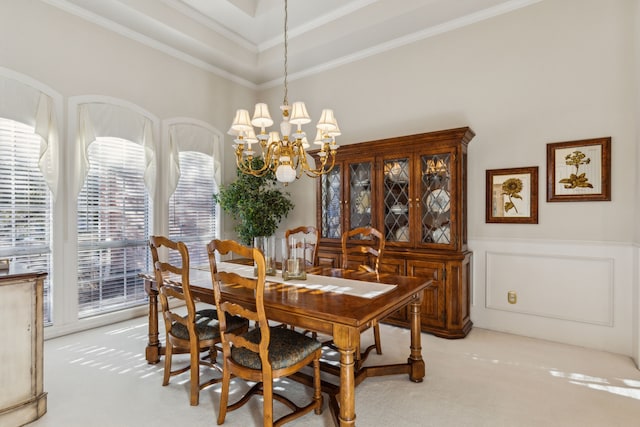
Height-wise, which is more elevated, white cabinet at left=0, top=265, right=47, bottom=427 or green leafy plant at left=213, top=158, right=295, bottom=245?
green leafy plant at left=213, top=158, right=295, bottom=245

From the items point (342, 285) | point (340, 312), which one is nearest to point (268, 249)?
point (342, 285)

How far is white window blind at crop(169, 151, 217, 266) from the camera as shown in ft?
14.8

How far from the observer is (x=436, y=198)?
11.7 feet

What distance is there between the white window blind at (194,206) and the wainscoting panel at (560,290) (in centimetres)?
352

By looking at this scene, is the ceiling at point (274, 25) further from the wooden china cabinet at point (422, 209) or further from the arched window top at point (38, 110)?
the wooden china cabinet at point (422, 209)

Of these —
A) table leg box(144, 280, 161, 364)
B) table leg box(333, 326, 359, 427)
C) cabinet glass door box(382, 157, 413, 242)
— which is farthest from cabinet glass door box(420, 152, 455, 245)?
table leg box(144, 280, 161, 364)

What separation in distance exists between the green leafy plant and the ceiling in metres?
1.56

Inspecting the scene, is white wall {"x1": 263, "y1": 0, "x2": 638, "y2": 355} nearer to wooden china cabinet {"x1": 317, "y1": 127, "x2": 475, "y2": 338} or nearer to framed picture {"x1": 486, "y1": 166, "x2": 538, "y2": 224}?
framed picture {"x1": 486, "y1": 166, "x2": 538, "y2": 224}

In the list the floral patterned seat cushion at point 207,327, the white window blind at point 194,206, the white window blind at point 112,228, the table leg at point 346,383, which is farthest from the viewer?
the white window blind at point 194,206

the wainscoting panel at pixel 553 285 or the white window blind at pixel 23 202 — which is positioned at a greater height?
the white window blind at pixel 23 202

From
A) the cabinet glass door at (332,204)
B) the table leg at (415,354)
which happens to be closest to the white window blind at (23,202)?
the cabinet glass door at (332,204)

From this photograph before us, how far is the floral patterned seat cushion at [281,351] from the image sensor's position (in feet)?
6.09

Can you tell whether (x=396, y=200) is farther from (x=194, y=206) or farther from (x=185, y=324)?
(x=194, y=206)

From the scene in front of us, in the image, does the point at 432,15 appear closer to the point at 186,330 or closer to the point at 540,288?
the point at 540,288
